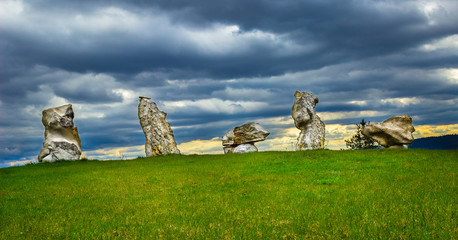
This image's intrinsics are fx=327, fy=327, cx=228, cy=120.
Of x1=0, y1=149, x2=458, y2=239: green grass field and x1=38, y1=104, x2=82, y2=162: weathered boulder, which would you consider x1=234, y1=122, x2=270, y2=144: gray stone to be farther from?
x1=38, y1=104, x2=82, y2=162: weathered boulder

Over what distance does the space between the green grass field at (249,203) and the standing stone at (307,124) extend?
1332 cm

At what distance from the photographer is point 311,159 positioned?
86.1ft

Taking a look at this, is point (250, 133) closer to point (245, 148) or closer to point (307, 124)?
point (245, 148)

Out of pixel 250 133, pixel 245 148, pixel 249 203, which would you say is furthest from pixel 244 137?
pixel 249 203

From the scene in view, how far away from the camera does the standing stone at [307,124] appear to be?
37.3 metres

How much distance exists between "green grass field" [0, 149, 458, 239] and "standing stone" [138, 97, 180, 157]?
14860mm

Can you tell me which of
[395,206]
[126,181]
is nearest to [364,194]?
[395,206]

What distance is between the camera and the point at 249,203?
43.2 ft

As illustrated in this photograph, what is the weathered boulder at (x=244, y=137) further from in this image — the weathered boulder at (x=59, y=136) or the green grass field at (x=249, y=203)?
the weathered boulder at (x=59, y=136)

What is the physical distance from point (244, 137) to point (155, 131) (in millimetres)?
10659

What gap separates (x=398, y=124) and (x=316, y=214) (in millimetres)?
27802

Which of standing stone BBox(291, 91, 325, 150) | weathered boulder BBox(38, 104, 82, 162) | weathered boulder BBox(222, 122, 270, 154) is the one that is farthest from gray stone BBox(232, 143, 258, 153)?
weathered boulder BBox(38, 104, 82, 162)

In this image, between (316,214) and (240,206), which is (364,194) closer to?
(316,214)

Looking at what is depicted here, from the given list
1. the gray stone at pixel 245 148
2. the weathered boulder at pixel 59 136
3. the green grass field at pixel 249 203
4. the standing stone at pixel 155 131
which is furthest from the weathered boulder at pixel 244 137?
the weathered boulder at pixel 59 136
